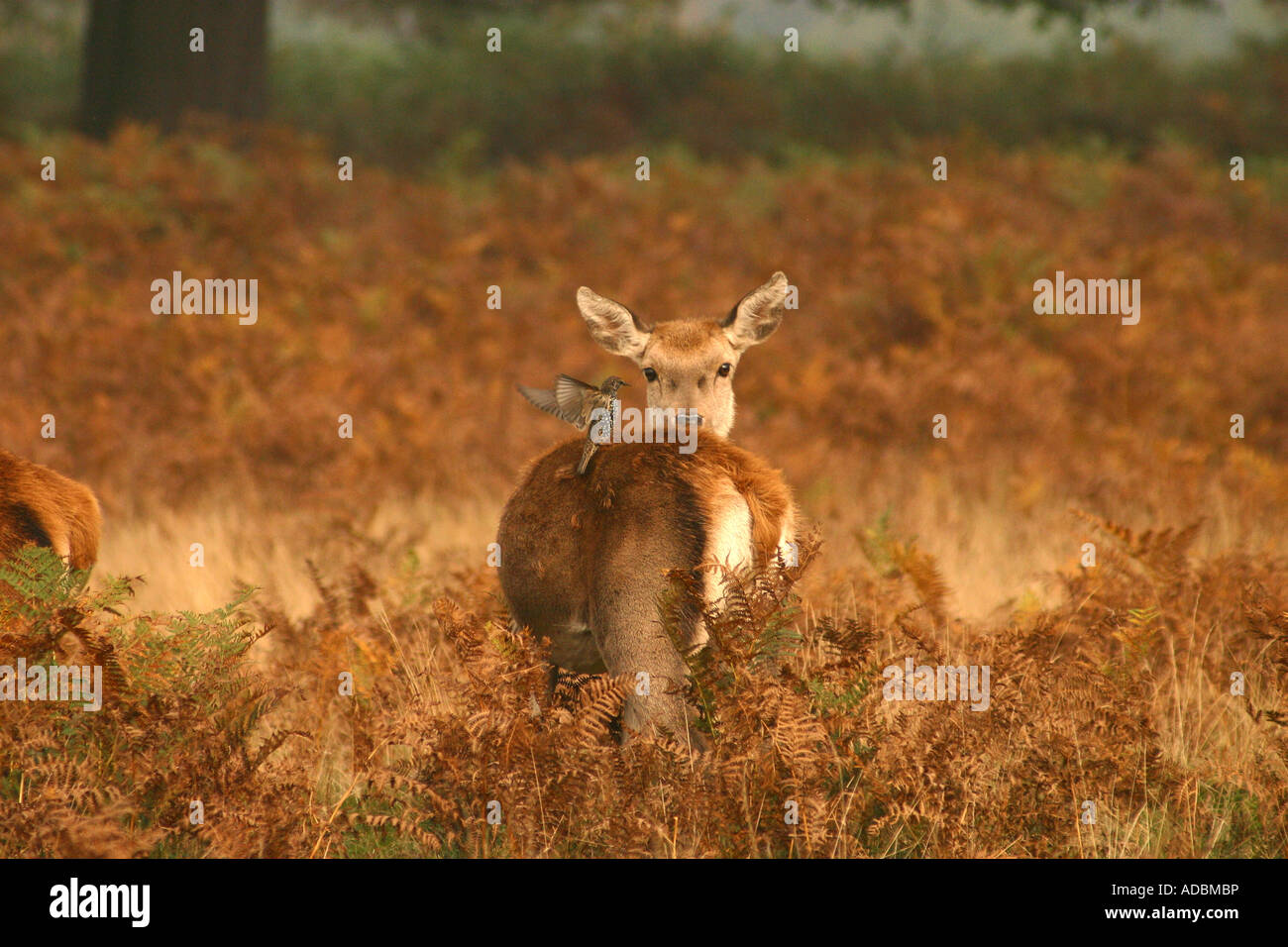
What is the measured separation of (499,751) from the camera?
4469mm

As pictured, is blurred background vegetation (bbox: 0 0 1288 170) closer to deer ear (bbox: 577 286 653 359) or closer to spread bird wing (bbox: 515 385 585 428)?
deer ear (bbox: 577 286 653 359)

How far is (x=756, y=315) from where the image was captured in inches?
260

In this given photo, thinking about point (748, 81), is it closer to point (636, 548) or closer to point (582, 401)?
point (582, 401)

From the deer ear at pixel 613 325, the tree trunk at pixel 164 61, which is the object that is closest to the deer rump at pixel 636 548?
the deer ear at pixel 613 325

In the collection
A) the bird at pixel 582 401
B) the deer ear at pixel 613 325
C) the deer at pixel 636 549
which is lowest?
the deer at pixel 636 549

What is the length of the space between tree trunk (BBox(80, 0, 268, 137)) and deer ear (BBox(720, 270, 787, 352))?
11.9 m

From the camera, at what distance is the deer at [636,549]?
13.9 ft

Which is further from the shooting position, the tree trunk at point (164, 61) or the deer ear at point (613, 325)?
the tree trunk at point (164, 61)

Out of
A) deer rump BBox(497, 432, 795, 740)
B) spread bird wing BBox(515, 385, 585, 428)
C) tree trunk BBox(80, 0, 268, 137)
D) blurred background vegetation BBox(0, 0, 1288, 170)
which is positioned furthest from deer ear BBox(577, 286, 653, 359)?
tree trunk BBox(80, 0, 268, 137)

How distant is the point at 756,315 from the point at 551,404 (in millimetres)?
1651

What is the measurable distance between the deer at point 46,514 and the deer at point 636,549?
1.68 metres

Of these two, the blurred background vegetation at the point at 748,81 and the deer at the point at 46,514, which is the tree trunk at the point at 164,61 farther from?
the deer at the point at 46,514

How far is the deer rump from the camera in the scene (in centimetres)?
425

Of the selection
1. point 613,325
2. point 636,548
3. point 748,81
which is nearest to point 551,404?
point 636,548
